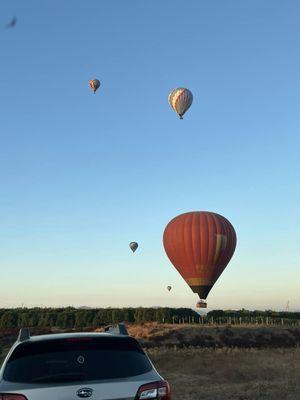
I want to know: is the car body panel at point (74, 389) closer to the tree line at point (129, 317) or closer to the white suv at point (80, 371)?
the white suv at point (80, 371)

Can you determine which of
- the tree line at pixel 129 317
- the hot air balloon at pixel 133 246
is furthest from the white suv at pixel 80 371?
the tree line at pixel 129 317

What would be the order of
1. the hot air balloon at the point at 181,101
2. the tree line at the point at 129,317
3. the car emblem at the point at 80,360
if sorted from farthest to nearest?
the tree line at the point at 129,317 → the hot air balloon at the point at 181,101 → the car emblem at the point at 80,360

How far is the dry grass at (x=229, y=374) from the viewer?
1814cm

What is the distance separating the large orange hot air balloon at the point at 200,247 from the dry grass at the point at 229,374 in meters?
19.2

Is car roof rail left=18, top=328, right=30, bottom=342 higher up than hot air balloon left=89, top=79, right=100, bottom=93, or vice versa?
hot air balloon left=89, top=79, right=100, bottom=93

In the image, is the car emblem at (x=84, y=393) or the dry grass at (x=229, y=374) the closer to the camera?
the car emblem at (x=84, y=393)

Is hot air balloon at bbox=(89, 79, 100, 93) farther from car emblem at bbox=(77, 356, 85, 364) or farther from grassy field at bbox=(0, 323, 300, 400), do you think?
car emblem at bbox=(77, 356, 85, 364)

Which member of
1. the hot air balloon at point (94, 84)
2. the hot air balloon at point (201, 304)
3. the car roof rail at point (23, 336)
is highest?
the hot air balloon at point (94, 84)

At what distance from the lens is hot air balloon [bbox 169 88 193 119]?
57.9 metres

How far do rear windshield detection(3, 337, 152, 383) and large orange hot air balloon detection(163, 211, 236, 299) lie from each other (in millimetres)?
52384

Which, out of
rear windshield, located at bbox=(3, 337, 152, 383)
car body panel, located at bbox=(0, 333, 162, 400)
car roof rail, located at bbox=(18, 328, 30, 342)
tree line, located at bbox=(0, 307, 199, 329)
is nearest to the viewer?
car body panel, located at bbox=(0, 333, 162, 400)

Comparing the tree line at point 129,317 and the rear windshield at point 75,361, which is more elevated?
the tree line at point 129,317

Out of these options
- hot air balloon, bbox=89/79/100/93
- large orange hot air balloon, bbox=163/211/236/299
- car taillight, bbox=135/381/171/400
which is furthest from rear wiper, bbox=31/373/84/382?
hot air balloon, bbox=89/79/100/93

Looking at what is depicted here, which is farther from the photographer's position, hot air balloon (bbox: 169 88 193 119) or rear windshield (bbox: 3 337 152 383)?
hot air balloon (bbox: 169 88 193 119)
